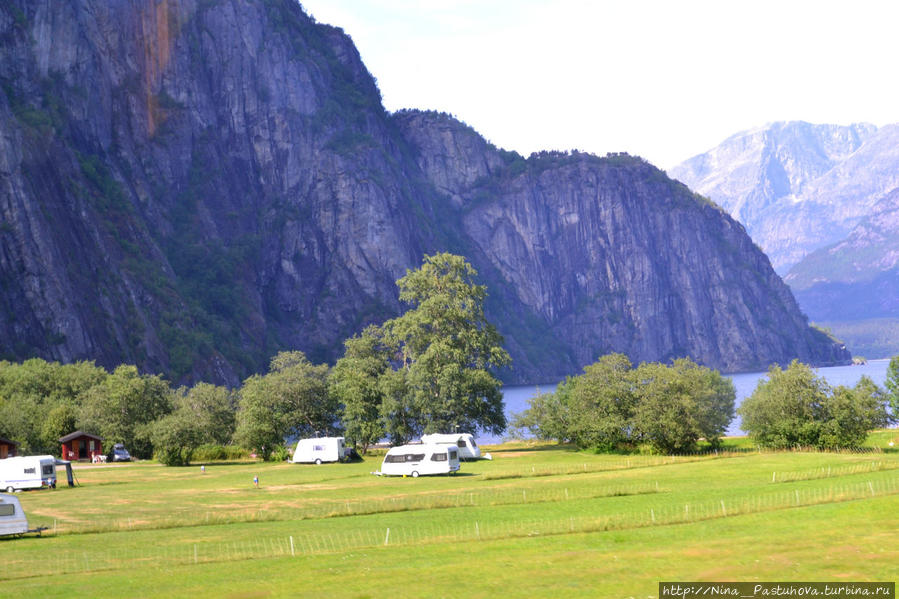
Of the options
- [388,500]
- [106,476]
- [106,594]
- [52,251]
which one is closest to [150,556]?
[106,594]

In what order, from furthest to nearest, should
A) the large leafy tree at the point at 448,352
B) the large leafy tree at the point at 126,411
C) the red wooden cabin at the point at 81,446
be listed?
the large leafy tree at the point at 126,411, the red wooden cabin at the point at 81,446, the large leafy tree at the point at 448,352

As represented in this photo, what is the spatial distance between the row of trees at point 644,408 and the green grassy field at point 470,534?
53.2 feet

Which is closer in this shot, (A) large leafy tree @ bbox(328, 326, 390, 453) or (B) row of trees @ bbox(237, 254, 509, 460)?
(B) row of trees @ bbox(237, 254, 509, 460)

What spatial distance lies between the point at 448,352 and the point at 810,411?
3525cm

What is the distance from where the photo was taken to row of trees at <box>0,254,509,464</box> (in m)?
92.1

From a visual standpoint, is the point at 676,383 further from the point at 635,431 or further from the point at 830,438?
the point at 830,438

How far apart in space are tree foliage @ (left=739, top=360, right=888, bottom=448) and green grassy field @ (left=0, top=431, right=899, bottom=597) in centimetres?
1114

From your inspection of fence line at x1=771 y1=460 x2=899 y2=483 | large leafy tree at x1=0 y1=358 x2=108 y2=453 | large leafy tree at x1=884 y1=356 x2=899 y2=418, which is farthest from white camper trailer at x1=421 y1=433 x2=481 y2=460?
large leafy tree at x1=884 y1=356 x2=899 y2=418

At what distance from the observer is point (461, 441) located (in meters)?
79.9

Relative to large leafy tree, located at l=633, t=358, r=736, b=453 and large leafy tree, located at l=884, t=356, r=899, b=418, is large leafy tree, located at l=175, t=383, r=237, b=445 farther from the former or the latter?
large leafy tree, located at l=884, t=356, r=899, b=418

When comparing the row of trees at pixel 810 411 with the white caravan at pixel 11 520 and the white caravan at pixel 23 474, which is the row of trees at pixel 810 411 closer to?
the white caravan at pixel 23 474

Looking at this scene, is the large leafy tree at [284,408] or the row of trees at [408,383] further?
the large leafy tree at [284,408]

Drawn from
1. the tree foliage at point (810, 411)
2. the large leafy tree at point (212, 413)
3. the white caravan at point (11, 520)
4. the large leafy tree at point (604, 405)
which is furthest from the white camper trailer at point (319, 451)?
the white caravan at point (11, 520)

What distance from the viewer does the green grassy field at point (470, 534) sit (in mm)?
26953
